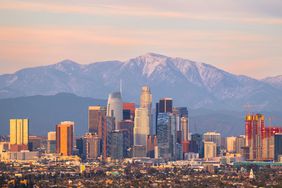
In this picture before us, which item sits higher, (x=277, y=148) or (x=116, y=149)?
(x=277, y=148)

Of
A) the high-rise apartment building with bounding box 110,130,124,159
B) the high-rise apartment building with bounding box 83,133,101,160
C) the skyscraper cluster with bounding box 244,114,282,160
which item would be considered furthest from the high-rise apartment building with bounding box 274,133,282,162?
the high-rise apartment building with bounding box 83,133,101,160

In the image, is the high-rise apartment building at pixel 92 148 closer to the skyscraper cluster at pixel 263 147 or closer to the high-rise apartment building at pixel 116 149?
the high-rise apartment building at pixel 116 149

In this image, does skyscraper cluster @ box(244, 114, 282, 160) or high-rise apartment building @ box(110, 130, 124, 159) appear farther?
high-rise apartment building @ box(110, 130, 124, 159)

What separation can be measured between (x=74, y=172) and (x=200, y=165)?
28381 mm

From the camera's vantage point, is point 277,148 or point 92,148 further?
point 92,148

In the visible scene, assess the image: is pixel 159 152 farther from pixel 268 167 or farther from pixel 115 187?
pixel 115 187

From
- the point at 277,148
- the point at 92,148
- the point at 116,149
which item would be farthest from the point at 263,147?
the point at 92,148

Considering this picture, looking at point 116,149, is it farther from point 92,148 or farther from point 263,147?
point 263,147

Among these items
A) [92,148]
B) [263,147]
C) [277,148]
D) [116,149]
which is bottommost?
[116,149]

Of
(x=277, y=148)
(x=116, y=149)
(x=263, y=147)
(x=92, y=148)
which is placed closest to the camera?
(x=277, y=148)

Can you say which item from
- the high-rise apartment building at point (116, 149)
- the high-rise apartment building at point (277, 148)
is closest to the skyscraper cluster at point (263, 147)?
the high-rise apartment building at point (277, 148)

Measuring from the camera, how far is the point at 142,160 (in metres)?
185

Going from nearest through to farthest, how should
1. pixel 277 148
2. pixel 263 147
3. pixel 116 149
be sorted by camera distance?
pixel 277 148, pixel 263 147, pixel 116 149

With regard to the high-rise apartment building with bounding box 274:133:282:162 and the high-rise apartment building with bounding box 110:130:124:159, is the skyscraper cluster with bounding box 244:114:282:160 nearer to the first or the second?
the high-rise apartment building with bounding box 274:133:282:162
